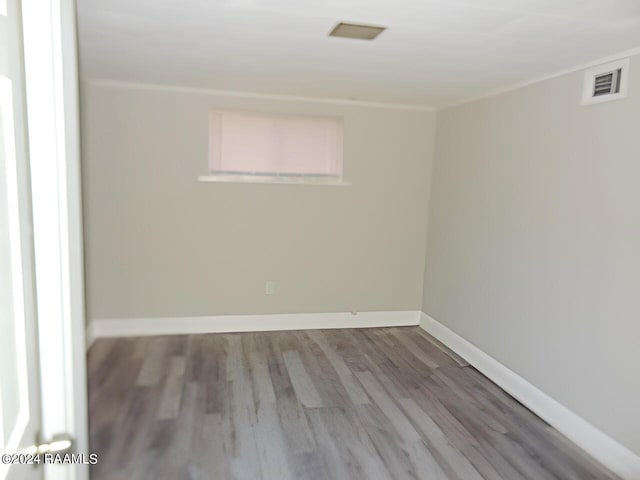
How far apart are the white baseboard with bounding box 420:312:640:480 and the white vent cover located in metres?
1.88

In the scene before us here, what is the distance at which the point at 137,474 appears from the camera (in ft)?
7.06

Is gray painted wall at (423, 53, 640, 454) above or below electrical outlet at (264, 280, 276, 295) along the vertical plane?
above

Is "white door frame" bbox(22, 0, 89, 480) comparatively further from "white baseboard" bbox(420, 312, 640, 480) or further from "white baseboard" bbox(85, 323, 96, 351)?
"white baseboard" bbox(85, 323, 96, 351)

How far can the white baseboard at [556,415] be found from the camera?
2.30 meters

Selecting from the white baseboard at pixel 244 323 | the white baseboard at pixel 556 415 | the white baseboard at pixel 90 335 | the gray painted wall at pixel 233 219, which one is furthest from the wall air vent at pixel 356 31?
the white baseboard at pixel 90 335

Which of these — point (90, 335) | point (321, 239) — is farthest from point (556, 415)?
point (90, 335)

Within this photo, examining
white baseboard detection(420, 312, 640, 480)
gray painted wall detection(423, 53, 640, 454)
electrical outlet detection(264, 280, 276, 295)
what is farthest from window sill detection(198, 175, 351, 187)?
white baseboard detection(420, 312, 640, 480)

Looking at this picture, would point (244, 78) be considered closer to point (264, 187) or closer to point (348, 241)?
point (264, 187)

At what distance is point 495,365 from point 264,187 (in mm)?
2500

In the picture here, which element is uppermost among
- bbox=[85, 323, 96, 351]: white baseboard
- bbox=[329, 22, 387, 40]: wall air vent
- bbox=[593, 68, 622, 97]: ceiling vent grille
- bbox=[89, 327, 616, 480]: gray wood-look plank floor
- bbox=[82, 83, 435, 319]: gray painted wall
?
bbox=[329, 22, 387, 40]: wall air vent

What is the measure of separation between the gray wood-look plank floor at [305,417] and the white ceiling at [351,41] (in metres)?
2.24

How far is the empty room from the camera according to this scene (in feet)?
3.33

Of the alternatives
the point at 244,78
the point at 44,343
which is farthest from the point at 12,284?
the point at 244,78

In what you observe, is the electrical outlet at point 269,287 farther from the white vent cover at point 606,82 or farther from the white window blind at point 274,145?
the white vent cover at point 606,82
